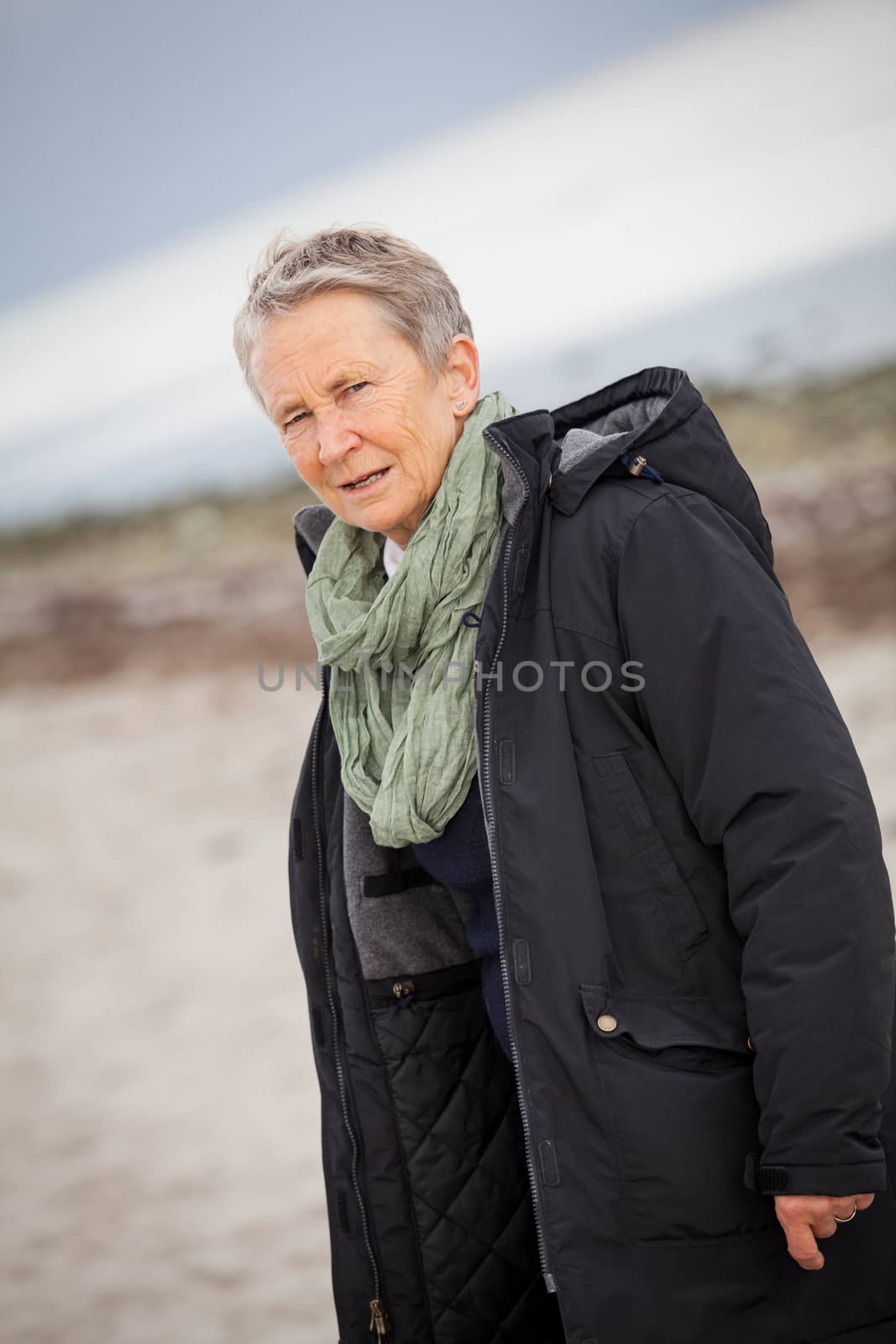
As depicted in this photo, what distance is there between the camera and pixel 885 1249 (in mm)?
1330

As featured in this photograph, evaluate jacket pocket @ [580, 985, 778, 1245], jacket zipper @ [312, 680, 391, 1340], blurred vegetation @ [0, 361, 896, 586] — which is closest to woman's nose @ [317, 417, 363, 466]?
jacket zipper @ [312, 680, 391, 1340]

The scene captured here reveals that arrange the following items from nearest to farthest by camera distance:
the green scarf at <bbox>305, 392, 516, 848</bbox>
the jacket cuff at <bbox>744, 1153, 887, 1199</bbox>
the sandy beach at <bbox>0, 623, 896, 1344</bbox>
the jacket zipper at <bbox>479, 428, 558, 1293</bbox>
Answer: the jacket cuff at <bbox>744, 1153, 887, 1199</bbox> → the jacket zipper at <bbox>479, 428, 558, 1293</bbox> → the green scarf at <bbox>305, 392, 516, 848</bbox> → the sandy beach at <bbox>0, 623, 896, 1344</bbox>

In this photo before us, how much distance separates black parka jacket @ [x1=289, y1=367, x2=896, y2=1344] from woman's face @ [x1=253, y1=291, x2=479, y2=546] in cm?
17

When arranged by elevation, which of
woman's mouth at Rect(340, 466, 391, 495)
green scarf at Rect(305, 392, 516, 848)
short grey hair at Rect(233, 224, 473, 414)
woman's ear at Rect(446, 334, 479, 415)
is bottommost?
green scarf at Rect(305, 392, 516, 848)

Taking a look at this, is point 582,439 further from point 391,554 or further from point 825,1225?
point 825,1225

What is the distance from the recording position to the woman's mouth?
1.51m

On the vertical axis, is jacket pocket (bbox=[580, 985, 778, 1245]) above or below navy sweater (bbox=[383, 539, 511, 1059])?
below

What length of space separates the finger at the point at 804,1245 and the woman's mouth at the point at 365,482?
988 millimetres

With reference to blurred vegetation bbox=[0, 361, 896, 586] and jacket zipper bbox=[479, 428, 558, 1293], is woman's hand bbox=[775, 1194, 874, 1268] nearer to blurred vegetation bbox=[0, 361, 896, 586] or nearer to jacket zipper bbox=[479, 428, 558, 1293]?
jacket zipper bbox=[479, 428, 558, 1293]

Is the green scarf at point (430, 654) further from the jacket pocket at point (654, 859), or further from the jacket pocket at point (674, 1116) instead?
the jacket pocket at point (674, 1116)

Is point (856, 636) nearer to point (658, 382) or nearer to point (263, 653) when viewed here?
point (263, 653)

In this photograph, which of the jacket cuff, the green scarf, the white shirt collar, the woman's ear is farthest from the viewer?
the white shirt collar

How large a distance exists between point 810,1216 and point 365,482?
1.00 meters

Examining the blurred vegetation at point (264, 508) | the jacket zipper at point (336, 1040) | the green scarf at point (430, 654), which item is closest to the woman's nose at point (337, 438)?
the green scarf at point (430, 654)
